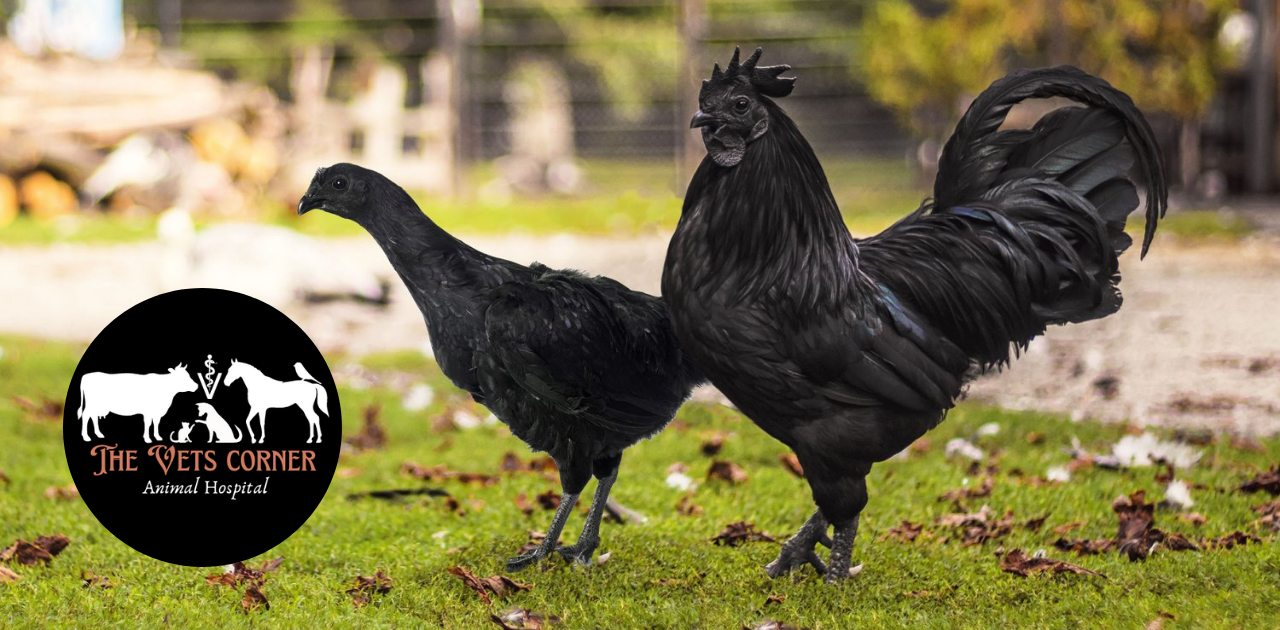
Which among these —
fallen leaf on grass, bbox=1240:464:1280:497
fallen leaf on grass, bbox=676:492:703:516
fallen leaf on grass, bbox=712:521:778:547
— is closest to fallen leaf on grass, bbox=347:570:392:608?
fallen leaf on grass, bbox=712:521:778:547

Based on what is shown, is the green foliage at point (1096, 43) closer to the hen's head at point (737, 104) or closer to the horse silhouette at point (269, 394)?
the hen's head at point (737, 104)

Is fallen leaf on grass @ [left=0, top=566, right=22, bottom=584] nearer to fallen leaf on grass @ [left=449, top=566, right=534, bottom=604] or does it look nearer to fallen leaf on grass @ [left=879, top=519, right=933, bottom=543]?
fallen leaf on grass @ [left=449, top=566, right=534, bottom=604]

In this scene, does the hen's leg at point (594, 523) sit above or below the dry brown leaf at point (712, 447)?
above

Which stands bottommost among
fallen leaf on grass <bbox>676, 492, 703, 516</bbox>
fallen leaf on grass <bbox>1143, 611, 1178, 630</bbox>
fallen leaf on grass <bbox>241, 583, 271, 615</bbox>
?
fallen leaf on grass <bbox>676, 492, 703, 516</bbox>

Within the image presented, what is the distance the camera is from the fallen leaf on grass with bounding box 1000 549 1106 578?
3848 millimetres

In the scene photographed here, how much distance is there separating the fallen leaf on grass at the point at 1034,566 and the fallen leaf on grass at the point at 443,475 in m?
2.30

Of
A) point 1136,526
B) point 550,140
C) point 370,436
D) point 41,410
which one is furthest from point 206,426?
point 550,140

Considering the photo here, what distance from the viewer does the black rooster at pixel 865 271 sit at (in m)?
3.47

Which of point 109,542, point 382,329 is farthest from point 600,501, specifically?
point 382,329

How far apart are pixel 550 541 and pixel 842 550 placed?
96cm

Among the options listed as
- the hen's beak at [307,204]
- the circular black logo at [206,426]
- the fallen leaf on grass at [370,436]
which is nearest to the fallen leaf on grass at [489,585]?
the circular black logo at [206,426]

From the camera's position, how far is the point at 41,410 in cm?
631

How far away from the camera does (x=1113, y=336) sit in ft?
26.8

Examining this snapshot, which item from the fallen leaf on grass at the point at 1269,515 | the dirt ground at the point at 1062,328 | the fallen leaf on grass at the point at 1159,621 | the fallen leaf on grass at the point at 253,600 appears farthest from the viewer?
the dirt ground at the point at 1062,328
